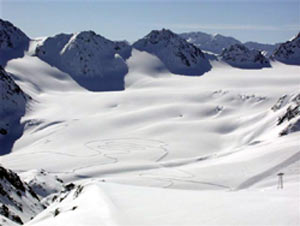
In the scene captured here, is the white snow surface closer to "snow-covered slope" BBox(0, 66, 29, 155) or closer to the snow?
the snow

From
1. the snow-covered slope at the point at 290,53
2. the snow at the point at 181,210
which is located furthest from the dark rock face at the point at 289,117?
the snow-covered slope at the point at 290,53

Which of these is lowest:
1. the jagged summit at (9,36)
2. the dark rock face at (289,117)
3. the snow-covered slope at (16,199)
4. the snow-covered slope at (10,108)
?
the snow-covered slope at (10,108)

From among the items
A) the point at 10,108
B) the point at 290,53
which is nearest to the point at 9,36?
the point at 10,108

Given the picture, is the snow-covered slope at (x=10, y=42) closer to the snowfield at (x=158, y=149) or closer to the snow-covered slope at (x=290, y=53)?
the snowfield at (x=158, y=149)

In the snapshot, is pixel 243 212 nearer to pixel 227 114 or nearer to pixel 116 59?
pixel 227 114

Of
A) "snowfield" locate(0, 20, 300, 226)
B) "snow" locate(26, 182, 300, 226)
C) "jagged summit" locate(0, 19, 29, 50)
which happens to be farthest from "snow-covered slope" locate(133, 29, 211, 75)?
"snow" locate(26, 182, 300, 226)

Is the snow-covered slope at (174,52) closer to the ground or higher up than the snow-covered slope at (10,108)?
higher up

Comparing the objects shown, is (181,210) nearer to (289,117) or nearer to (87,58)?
(289,117)
